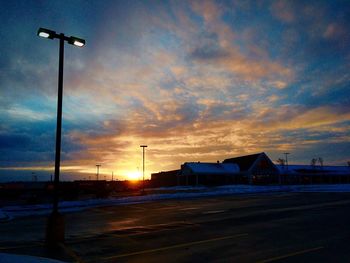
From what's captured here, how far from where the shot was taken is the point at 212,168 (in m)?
71.9

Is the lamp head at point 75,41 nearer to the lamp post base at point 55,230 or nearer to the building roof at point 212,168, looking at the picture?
the lamp post base at point 55,230

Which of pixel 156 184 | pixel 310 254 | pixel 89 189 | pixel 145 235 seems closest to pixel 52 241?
pixel 145 235

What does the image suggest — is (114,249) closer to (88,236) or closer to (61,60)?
(88,236)

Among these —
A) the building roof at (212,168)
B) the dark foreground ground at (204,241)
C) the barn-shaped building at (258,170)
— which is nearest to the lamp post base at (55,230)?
the dark foreground ground at (204,241)

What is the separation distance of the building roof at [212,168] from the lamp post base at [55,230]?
194ft

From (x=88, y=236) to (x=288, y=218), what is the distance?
9236mm

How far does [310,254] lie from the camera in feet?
29.3

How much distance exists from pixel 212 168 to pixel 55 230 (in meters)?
62.3

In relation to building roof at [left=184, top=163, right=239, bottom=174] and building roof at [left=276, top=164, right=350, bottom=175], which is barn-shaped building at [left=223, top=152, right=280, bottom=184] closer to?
building roof at [left=184, top=163, right=239, bottom=174]

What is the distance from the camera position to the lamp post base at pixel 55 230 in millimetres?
10805

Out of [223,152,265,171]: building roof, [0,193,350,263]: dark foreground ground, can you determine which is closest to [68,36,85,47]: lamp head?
[0,193,350,263]: dark foreground ground

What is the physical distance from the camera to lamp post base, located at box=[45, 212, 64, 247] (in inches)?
425

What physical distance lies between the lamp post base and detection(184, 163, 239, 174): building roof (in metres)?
59.0

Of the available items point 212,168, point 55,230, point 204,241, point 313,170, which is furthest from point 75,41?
point 313,170
